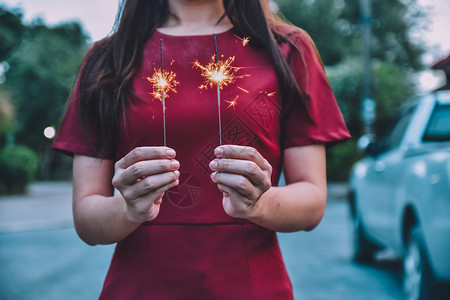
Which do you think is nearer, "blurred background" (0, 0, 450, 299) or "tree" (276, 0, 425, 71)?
"blurred background" (0, 0, 450, 299)

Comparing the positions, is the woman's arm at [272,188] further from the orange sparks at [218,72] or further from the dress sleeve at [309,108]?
the orange sparks at [218,72]

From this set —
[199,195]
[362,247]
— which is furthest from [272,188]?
[362,247]

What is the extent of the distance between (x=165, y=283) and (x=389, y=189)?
4.62 meters

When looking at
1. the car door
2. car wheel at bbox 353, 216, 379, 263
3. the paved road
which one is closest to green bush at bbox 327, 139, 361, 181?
the paved road

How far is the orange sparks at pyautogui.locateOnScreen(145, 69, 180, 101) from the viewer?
121 centimetres

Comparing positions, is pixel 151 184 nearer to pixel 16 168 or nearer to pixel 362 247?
pixel 362 247

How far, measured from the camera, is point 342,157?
19312mm

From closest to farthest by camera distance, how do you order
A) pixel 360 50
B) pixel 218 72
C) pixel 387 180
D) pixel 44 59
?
pixel 218 72 < pixel 44 59 < pixel 387 180 < pixel 360 50

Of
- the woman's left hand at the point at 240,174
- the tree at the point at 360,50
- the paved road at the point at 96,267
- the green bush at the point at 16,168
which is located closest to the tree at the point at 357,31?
the tree at the point at 360,50

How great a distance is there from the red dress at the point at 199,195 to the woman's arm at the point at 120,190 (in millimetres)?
93

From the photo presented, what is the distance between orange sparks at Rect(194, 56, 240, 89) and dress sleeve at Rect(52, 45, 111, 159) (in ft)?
1.20

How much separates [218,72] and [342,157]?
1861 cm

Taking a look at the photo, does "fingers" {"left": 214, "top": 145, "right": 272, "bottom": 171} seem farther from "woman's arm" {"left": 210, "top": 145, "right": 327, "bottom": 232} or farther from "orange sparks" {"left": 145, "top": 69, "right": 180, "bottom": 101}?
"orange sparks" {"left": 145, "top": 69, "right": 180, "bottom": 101}

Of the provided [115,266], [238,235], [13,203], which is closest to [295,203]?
[238,235]
